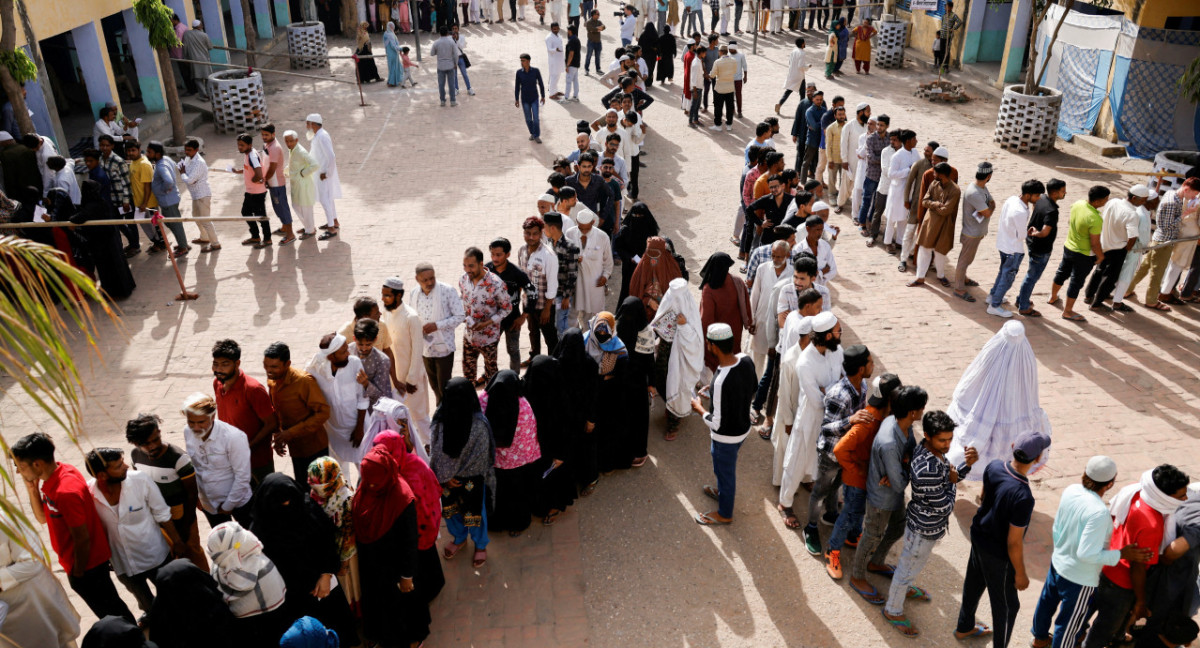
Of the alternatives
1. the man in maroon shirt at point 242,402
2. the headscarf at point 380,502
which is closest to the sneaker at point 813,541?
the headscarf at point 380,502

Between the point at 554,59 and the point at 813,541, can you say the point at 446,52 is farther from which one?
the point at 813,541

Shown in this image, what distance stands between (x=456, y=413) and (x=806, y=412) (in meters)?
2.35

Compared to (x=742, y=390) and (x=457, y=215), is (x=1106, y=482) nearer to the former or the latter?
(x=742, y=390)

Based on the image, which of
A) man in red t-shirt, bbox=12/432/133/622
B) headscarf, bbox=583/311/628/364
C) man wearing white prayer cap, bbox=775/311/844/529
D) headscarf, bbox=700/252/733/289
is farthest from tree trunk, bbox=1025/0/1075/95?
man in red t-shirt, bbox=12/432/133/622

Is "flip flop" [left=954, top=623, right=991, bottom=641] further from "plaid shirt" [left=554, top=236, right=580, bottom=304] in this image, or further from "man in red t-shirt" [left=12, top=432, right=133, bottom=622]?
"man in red t-shirt" [left=12, top=432, right=133, bottom=622]

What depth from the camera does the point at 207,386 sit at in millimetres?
7898

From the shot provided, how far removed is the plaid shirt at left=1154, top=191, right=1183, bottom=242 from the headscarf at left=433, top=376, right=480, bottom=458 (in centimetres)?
753

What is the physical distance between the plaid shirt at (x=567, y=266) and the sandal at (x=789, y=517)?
2.94 metres

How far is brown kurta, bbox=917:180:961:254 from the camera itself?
29.4 ft

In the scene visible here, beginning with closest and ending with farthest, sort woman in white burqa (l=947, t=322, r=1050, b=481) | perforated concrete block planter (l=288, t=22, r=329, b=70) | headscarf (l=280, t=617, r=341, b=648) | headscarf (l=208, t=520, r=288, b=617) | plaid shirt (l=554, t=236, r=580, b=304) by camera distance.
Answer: headscarf (l=280, t=617, r=341, b=648) < headscarf (l=208, t=520, r=288, b=617) < woman in white burqa (l=947, t=322, r=1050, b=481) < plaid shirt (l=554, t=236, r=580, b=304) < perforated concrete block planter (l=288, t=22, r=329, b=70)

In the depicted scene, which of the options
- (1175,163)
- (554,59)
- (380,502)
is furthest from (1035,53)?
(380,502)

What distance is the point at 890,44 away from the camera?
2006 centimetres

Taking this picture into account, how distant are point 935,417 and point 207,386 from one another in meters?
6.43

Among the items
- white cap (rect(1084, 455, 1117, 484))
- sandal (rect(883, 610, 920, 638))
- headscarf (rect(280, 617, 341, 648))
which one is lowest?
sandal (rect(883, 610, 920, 638))
